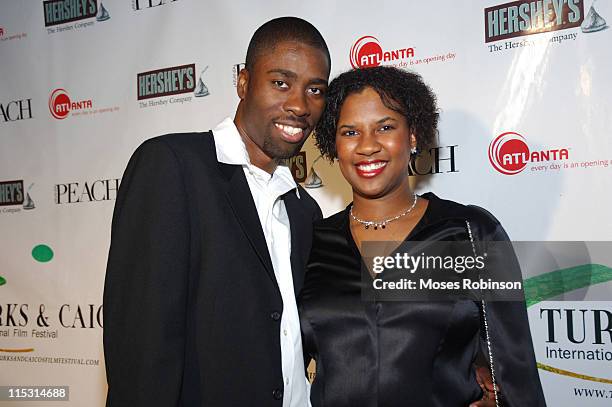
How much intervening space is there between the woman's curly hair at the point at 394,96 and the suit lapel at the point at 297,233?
261 mm

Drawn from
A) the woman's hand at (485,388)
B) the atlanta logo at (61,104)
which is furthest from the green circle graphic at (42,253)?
Answer: the woman's hand at (485,388)

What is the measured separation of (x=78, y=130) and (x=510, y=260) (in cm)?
238

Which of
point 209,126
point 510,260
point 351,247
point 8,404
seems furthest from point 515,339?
point 8,404

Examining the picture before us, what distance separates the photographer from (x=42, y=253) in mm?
3254

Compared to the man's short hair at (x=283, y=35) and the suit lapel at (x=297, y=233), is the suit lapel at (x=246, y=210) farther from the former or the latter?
the man's short hair at (x=283, y=35)

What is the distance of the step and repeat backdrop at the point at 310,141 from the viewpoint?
7.13ft

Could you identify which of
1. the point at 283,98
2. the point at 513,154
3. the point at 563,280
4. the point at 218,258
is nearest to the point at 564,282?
the point at 563,280

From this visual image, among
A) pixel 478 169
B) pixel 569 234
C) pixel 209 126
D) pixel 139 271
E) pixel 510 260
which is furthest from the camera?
pixel 209 126

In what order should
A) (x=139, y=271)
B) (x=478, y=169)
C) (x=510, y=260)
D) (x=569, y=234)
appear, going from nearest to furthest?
(x=139, y=271)
(x=510, y=260)
(x=569, y=234)
(x=478, y=169)

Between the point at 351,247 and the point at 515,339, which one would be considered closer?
the point at 515,339

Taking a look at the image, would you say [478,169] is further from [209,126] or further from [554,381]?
[209,126]

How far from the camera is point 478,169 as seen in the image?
2.33 meters

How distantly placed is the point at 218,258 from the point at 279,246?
27 cm

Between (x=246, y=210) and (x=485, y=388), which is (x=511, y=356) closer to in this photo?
(x=485, y=388)
